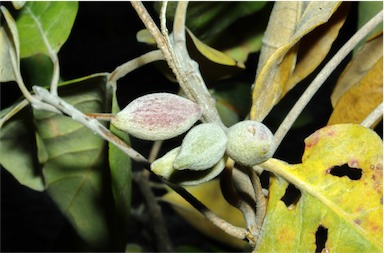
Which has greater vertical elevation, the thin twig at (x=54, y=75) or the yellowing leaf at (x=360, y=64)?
the thin twig at (x=54, y=75)

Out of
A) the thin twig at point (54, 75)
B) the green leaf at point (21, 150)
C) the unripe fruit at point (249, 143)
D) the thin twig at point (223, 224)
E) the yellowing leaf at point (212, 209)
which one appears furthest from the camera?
the yellowing leaf at point (212, 209)

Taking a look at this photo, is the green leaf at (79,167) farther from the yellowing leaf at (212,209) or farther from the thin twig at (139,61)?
the yellowing leaf at (212,209)

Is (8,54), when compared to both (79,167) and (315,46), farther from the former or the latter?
(315,46)

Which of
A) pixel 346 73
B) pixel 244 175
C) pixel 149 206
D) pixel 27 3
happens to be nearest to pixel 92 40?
pixel 149 206

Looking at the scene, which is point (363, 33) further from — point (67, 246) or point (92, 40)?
point (92, 40)

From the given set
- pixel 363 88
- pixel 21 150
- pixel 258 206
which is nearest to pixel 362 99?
pixel 363 88

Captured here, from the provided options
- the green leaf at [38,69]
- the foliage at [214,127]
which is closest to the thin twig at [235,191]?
the foliage at [214,127]
